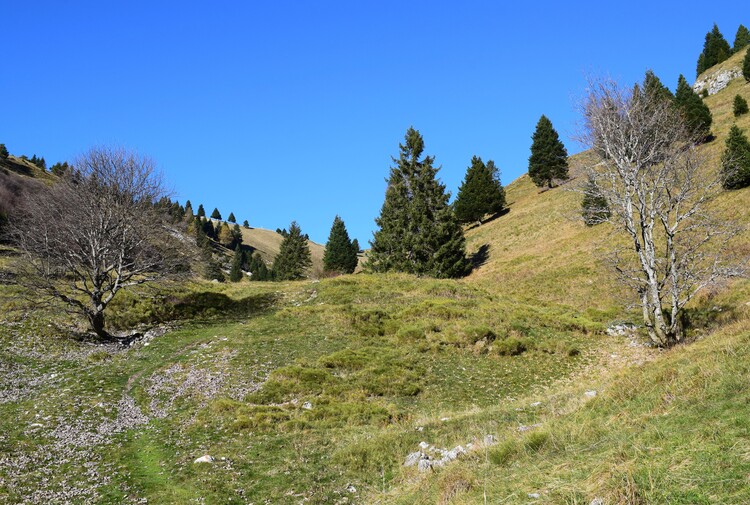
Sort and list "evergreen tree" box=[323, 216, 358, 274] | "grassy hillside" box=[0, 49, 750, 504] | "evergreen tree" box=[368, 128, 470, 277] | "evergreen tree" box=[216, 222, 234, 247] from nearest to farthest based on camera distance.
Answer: "grassy hillside" box=[0, 49, 750, 504]
"evergreen tree" box=[368, 128, 470, 277]
"evergreen tree" box=[323, 216, 358, 274]
"evergreen tree" box=[216, 222, 234, 247]

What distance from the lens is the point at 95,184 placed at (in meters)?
32.2

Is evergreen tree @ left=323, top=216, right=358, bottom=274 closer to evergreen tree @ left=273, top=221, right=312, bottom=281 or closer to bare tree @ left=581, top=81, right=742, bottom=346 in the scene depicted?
evergreen tree @ left=273, top=221, right=312, bottom=281

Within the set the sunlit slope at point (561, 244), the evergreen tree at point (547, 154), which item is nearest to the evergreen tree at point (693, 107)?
the sunlit slope at point (561, 244)

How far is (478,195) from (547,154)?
14476 millimetres

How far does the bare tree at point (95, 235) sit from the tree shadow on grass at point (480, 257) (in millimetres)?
36280

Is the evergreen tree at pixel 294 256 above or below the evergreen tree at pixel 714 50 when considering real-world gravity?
below

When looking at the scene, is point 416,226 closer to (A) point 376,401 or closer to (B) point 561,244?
(B) point 561,244

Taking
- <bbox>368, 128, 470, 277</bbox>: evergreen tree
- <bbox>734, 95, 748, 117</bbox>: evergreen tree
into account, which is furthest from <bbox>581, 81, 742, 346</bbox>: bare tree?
<bbox>734, 95, 748, 117</bbox>: evergreen tree

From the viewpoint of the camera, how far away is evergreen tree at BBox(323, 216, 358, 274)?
263 feet

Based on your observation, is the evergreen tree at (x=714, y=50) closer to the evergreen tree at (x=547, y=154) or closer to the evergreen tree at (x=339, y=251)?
the evergreen tree at (x=547, y=154)

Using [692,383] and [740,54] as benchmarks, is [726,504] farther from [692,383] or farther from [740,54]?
[740,54]

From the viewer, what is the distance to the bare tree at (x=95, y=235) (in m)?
29.7

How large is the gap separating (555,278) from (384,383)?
2854 centimetres

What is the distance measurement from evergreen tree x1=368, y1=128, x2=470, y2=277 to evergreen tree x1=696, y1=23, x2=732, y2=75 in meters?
98.4
